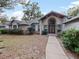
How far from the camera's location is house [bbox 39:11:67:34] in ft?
113

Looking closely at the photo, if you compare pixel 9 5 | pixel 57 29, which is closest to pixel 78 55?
pixel 9 5

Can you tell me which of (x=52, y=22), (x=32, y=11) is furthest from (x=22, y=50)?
(x=32, y=11)

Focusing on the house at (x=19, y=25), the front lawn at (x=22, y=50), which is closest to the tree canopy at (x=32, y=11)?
the house at (x=19, y=25)

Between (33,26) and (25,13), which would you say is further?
(25,13)

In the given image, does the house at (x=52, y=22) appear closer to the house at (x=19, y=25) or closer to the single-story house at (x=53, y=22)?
the single-story house at (x=53, y=22)

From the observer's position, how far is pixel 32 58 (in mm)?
10523

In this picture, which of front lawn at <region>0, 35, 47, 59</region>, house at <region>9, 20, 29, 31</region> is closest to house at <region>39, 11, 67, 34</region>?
house at <region>9, 20, 29, 31</region>

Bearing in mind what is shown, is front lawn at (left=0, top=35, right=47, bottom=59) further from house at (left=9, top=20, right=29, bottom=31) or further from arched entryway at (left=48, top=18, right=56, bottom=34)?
house at (left=9, top=20, right=29, bottom=31)

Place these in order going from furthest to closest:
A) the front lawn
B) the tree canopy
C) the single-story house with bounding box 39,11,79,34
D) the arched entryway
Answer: the tree canopy → the arched entryway → the single-story house with bounding box 39,11,79,34 → the front lawn

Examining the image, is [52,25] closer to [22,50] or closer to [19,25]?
[19,25]

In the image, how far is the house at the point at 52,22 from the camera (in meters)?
34.6

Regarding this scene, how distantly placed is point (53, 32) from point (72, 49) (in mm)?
23477

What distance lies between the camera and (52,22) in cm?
3675

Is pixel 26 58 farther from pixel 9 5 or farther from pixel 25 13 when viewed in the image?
pixel 25 13
